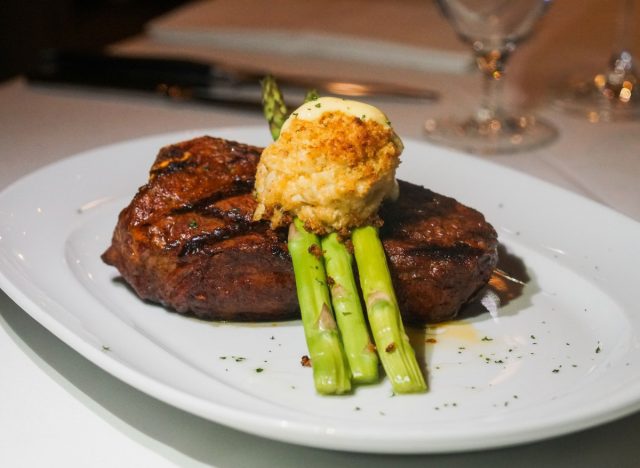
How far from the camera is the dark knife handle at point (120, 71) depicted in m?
4.29

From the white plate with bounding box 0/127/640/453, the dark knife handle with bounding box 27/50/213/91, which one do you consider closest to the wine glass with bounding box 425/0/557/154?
the white plate with bounding box 0/127/640/453

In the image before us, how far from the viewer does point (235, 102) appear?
411 centimetres

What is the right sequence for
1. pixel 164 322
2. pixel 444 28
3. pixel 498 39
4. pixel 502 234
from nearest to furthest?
pixel 164 322 < pixel 502 234 < pixel 498 39 < pixel 444 28

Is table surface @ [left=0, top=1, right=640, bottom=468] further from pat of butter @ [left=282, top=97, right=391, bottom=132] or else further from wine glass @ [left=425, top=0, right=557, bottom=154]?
wine glass @ [left=425, top=0, right=557, bottom=154]

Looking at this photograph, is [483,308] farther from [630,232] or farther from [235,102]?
[235,102]

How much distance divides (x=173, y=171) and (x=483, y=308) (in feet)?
3.10

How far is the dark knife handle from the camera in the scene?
429 cm

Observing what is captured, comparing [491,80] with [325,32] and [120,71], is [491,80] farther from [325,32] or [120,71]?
[120,71]

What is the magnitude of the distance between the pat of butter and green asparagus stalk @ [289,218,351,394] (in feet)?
0.92

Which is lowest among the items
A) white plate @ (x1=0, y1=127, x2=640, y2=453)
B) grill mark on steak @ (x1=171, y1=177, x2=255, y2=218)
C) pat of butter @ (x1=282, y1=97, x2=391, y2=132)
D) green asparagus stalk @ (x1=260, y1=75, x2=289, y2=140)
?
white plate @ (x1=0, y1=127, x2=640, y2=453)

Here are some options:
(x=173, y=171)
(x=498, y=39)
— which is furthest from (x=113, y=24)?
(x=173, y=171)

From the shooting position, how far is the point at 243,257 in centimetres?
217

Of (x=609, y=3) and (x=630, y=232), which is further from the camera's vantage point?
(x=609, y=3)

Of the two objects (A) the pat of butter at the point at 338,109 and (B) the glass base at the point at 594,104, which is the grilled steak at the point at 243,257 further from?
(B) the glass base at the point at 594,104
